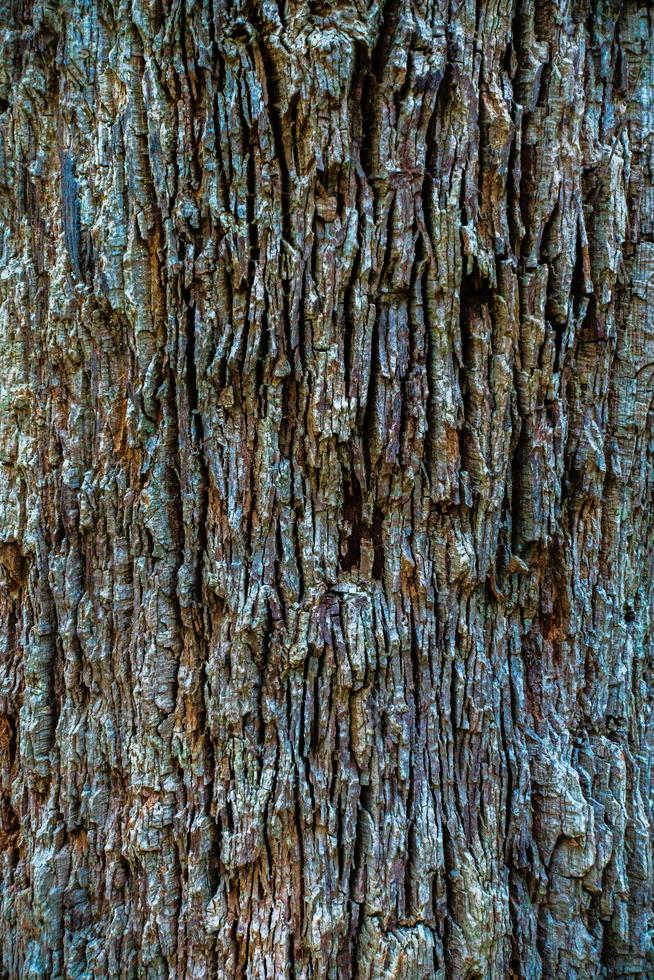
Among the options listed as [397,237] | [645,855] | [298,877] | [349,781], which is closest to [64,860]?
[298,877]

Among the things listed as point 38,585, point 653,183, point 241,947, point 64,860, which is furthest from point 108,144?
point 241,947

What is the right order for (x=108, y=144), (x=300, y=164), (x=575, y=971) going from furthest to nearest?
(x=575, y=971)
(x=108, y=144)
(x=300, y=164)

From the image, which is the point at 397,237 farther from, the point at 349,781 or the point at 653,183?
the point at 349,781

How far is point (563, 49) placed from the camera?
5.35ft

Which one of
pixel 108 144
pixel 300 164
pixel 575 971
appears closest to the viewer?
pixel 300 164

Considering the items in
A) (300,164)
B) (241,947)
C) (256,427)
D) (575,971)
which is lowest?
(575,971)

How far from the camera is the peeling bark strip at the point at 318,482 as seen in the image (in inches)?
59.4

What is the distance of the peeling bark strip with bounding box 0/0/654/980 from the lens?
1.51m

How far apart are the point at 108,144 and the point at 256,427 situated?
2.50ft

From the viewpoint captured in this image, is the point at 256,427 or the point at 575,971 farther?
the point at 575,971

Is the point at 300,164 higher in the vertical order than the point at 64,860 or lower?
higher

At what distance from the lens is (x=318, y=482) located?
5.08 ft

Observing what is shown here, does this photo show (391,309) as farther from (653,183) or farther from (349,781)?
(349,781)

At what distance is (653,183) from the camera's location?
1.78 meters
